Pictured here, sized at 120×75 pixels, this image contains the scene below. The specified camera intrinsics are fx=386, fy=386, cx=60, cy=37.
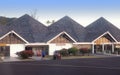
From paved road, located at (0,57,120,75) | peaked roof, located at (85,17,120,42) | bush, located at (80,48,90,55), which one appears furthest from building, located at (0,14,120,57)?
paved road, located at (0,57,120,75)

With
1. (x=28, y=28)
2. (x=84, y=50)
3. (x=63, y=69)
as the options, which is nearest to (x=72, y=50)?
(x=84, y=50)

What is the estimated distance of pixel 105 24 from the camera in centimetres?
7638

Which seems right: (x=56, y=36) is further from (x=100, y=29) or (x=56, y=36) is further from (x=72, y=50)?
(x=100, y=29)

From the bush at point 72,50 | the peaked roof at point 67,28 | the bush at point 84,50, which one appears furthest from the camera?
the peaked roof at point 67,28

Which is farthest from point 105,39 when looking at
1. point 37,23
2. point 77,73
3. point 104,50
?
point 77,73

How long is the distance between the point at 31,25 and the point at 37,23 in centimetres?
205

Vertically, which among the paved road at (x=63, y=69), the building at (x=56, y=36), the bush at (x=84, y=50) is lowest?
the paved road at (x=63, y=69)

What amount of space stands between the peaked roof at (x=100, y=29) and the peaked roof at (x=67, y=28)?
192 centimetres

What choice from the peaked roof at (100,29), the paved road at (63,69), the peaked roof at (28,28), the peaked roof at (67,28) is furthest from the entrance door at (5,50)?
the paved road at (63,69)

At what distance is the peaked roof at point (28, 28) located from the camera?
2615 inches

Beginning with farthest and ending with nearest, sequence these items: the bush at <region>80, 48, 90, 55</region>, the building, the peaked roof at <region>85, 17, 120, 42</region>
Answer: the peaked roof at <region>85, 17, 120, 42</region>, the bush at <region>80, 48, 90, 55</region>, the building

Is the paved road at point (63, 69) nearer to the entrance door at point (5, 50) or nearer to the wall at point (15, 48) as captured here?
the entrance door at point (5, 50)

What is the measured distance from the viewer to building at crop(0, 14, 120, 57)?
6288cm

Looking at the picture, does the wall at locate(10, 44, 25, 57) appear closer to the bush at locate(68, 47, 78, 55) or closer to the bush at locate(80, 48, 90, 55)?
the bush at locate(68, 47, 78, 55)
